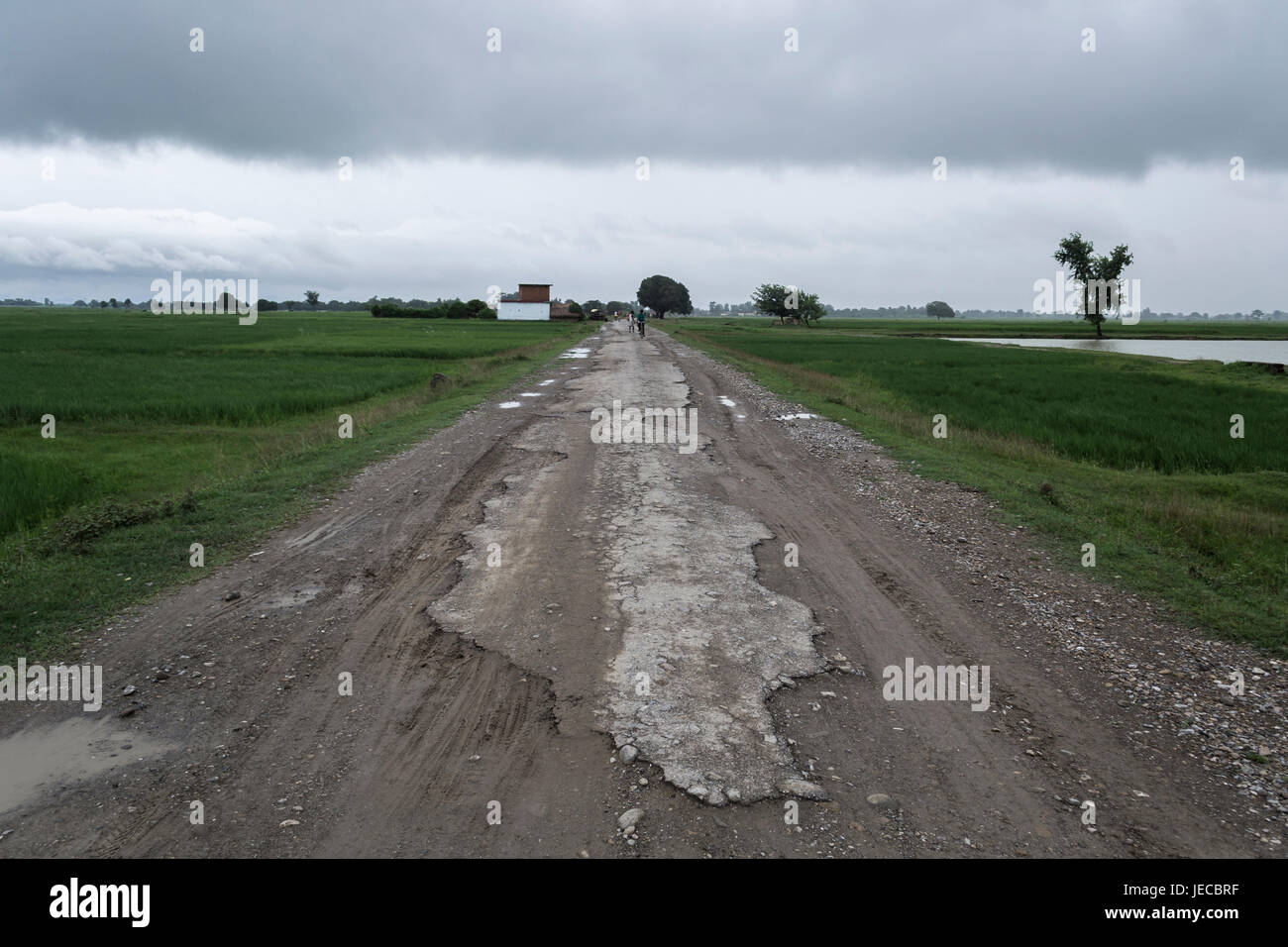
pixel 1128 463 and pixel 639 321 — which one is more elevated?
pixel 639 321

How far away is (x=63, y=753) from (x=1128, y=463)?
1517 centimetres

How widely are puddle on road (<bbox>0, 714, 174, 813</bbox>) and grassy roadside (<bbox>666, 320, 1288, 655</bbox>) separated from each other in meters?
7.12

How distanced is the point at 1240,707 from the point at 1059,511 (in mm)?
4879

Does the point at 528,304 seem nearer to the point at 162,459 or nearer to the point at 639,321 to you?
the point at 639,321

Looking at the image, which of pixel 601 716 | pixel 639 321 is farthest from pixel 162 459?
pixel 639 321

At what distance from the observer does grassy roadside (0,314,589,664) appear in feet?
20.9

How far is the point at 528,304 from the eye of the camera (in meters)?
106

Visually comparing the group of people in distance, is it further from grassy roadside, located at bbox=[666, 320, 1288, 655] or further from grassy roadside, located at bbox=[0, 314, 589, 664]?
grassy roadside, located at bbox=[666, 320, 1288, 655]

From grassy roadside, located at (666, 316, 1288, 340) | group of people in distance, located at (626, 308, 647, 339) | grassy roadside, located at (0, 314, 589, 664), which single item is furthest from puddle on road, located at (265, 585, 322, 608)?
grassy roadside, located at (666, 316, 1288, 340)

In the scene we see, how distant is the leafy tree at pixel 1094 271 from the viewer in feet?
259

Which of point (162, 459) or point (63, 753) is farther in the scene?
point (162, 459)
